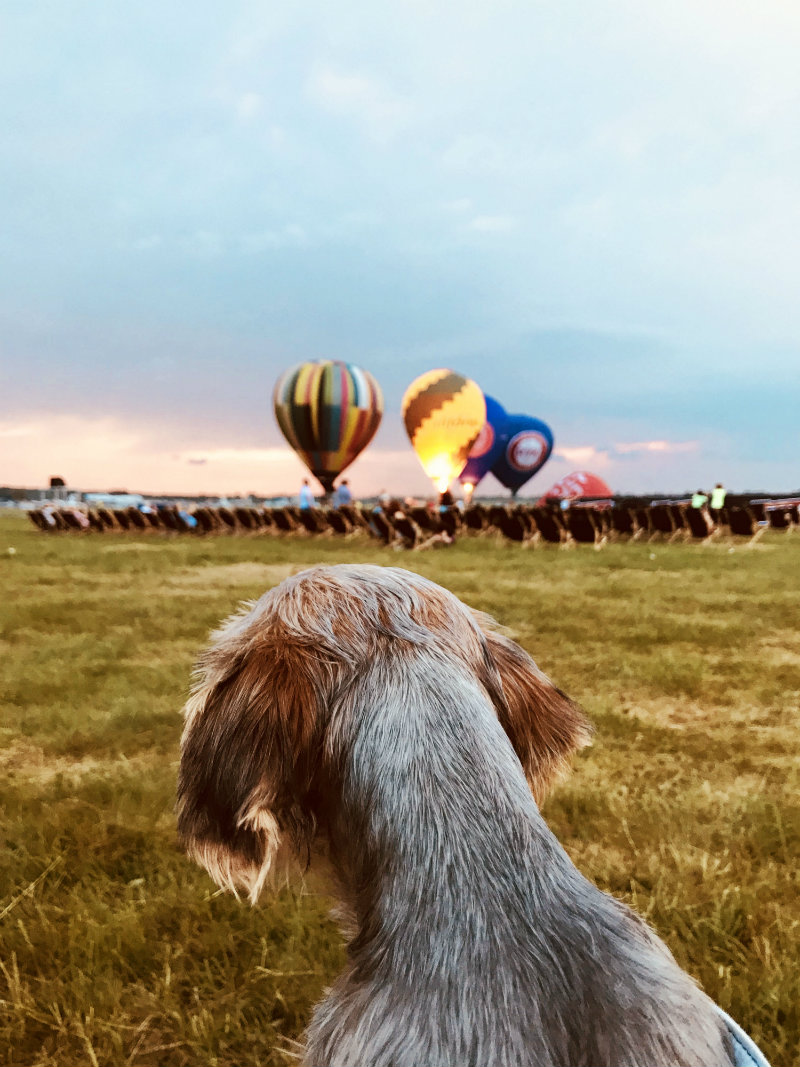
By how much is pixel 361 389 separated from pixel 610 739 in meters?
30.8

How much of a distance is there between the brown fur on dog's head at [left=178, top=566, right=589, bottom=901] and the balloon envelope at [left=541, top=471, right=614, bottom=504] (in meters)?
38.6

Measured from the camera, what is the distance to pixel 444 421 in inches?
1452

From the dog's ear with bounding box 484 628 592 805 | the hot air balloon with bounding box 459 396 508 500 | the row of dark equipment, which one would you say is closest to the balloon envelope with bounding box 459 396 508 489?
the hot air balloon with bounding box 459 396 508 500

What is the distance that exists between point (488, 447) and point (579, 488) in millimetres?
7564

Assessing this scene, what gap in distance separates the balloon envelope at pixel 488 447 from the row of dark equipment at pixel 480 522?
1894 centimetres

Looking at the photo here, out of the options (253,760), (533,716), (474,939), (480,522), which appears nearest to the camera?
(474,939)

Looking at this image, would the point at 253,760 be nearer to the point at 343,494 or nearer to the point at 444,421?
the point at 343,494

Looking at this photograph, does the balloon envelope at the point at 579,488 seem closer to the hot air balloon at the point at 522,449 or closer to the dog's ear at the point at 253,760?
the hot air balloon at the point at 522,449

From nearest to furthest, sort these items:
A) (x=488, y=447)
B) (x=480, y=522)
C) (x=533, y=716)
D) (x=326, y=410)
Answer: (x=533, y=716), (x=480, y=522), (x=326, y=410), (x=488, y=447)

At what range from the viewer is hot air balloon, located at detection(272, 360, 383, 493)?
33.6 m

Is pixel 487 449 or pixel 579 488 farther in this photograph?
pixel 487 449

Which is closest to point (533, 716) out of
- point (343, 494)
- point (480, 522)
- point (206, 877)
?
point (206, 877)

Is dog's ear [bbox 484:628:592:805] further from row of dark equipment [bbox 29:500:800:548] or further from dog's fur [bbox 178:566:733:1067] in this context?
row of dark equipment [bbox 29:500:800:548]

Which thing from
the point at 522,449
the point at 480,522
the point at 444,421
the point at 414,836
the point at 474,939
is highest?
the point at 444,421
